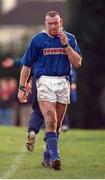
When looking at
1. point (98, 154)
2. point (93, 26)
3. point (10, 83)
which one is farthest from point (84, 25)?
point (98, 154)

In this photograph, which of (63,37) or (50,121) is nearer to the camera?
(63,37)

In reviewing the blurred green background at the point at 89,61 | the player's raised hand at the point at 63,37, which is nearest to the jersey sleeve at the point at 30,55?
the player's raised hand at the point at 63,37

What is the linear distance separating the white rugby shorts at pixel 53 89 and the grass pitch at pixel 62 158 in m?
0.94

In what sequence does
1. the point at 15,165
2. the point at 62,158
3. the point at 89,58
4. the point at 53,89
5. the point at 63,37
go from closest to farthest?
the point at 63,37 → the point at 53,89 → the point at 15,165 → the point at 62,158 → the point at 89,58

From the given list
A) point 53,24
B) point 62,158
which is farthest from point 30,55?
point 62,158

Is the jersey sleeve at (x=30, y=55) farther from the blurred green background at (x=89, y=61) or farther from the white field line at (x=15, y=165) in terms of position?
the blurred green background at (x=89, y=61)

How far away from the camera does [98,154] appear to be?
1627 cm

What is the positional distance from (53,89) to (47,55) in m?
0.46

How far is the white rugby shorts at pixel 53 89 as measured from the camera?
45.3 ft

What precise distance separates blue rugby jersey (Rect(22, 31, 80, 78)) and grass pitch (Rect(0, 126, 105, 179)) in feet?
4.31

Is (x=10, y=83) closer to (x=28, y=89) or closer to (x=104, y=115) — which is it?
(x=104, y=115)

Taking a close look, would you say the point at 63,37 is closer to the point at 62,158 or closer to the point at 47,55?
the point at 47,55

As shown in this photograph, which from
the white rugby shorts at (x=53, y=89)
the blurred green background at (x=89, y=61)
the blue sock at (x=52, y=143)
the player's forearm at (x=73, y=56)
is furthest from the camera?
the blurred green background at (x=89, y=61)

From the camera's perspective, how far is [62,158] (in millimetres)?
15461
